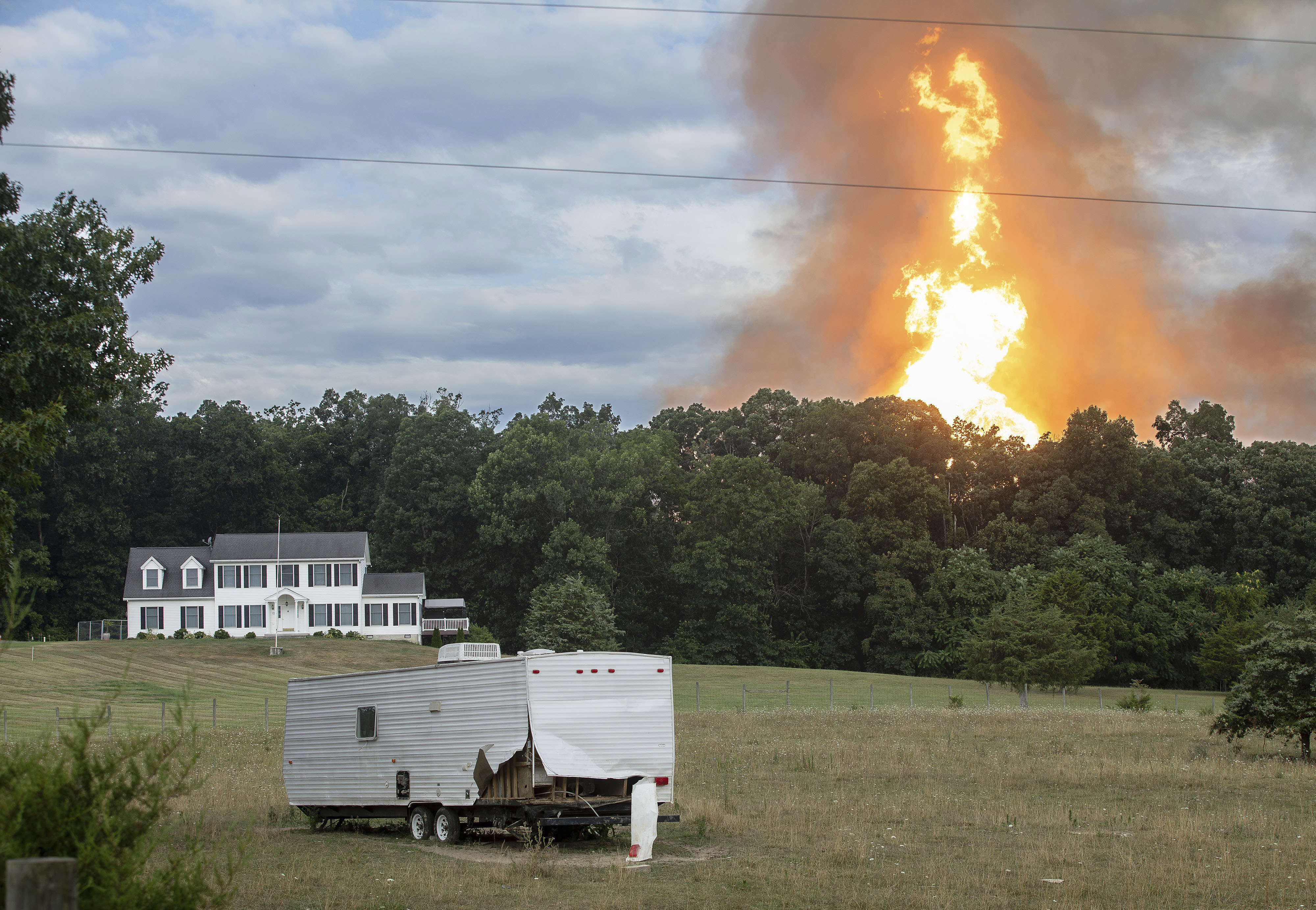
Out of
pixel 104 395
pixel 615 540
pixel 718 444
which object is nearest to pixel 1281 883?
pixel 104 395

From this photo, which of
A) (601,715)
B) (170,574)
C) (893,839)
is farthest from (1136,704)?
(170,574)

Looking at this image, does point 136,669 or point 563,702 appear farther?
point 136,669

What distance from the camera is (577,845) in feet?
55.0

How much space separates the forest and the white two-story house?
7431mm

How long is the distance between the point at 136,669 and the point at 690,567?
3499 cm

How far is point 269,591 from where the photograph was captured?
7250cm

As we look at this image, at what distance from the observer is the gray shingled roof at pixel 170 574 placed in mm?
72062

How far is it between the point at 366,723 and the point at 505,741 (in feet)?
10.3

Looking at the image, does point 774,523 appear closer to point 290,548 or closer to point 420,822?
point 290,548

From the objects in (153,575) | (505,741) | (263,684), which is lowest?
(263,684)

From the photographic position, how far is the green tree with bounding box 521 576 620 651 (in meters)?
59.2

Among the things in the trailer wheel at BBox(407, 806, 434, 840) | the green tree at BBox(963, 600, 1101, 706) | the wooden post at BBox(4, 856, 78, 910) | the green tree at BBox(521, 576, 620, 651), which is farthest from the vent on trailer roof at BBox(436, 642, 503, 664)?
the green tree at BBox(521, 576, 620, 651)

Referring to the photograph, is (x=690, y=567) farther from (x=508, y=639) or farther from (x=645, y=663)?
(x=645, y=663)

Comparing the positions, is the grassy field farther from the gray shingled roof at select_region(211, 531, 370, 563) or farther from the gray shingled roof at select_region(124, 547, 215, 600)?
the gray shingled roof at select_region(124, 547, 215, 600)
